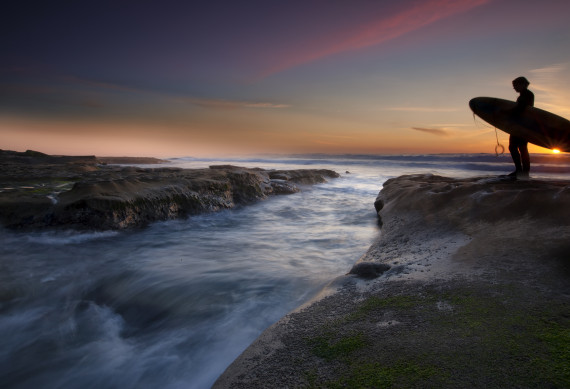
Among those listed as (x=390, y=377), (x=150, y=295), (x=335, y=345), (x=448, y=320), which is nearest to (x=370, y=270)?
(x=448, y=320)

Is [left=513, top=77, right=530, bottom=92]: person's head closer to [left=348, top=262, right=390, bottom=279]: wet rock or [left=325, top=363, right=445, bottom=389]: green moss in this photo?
[left=348, top=262, right=390, bottom=279]: wet rock

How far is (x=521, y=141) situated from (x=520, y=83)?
1059mm

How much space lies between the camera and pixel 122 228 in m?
6.02

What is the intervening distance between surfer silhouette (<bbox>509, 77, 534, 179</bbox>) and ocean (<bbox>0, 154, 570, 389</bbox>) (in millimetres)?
2884

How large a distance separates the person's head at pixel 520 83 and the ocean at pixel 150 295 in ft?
11.9

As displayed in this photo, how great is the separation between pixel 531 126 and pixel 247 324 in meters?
5.77

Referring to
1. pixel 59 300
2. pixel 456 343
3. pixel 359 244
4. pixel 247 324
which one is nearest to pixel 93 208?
pixel 59 300

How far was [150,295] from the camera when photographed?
3887mm

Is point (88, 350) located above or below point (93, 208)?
below

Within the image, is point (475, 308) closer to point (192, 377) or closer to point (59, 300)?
point (192, 377)

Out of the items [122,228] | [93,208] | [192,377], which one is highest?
[93,208]

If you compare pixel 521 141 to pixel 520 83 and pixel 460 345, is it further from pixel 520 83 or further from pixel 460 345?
pixel 460 345

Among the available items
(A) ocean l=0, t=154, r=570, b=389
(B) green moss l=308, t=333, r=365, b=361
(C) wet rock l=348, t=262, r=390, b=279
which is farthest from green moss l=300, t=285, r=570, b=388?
(A) ocean l=0, t=154, r=570, b=389

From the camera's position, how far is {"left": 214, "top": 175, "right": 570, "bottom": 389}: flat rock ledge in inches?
56.7
